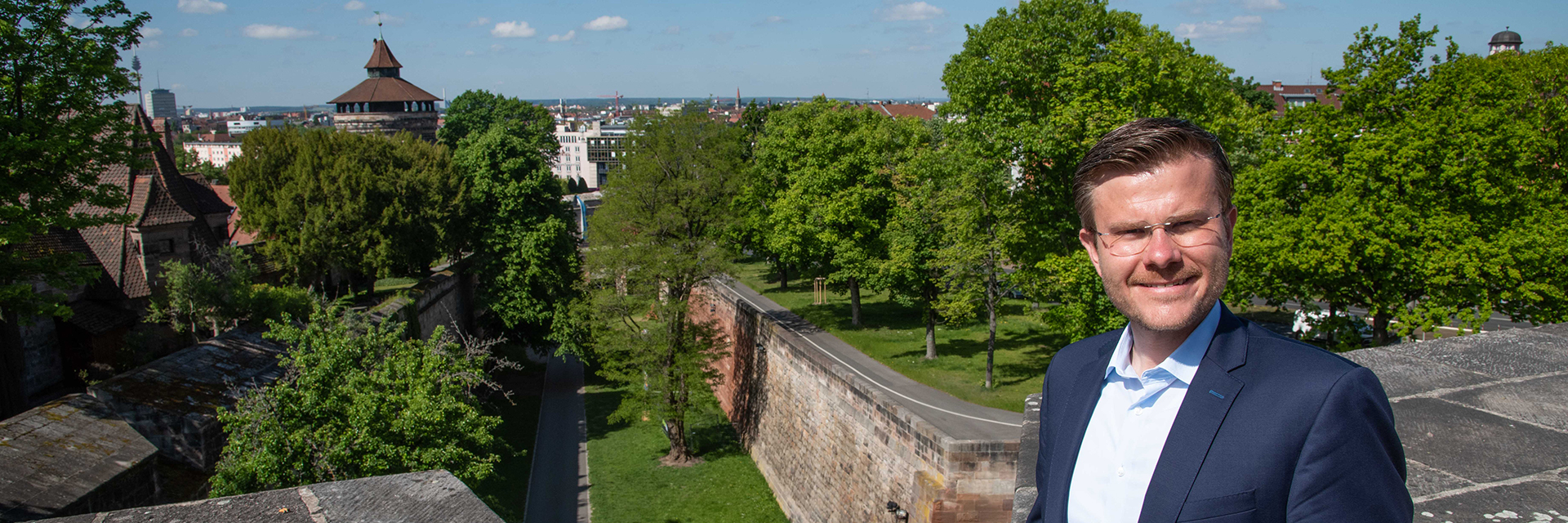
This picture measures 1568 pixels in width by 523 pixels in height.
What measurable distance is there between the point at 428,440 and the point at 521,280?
16.8 metres

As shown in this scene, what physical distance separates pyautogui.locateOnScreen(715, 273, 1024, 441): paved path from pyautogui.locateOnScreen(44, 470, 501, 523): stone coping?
33.2 ft

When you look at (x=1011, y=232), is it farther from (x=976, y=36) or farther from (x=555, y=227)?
(x=555, y=227)

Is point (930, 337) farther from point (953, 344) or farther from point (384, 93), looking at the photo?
point (384, 93)

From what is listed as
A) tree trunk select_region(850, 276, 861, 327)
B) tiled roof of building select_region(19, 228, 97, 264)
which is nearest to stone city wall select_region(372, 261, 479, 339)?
tiled roof of building select_region(19, 228, 97, 264)

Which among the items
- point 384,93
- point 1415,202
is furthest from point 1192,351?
point 384,93

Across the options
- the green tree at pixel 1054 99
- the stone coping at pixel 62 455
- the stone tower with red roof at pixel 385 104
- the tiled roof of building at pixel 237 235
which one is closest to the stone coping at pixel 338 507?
the stone coping at pixel 62 455

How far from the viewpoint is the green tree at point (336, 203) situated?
2344cm

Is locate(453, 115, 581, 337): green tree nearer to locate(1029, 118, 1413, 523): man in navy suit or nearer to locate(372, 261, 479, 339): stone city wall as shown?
locate(372, 261, 479, 339): stone city wall

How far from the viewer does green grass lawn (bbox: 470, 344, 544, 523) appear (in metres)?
18.7

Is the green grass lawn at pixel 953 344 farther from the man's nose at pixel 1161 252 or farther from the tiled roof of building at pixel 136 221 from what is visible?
the man's nose at pixel 1161 252

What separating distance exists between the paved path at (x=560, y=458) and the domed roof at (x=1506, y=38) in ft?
174

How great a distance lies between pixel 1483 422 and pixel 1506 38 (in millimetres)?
60616

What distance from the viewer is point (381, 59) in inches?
1836

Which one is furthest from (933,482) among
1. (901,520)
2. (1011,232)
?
(1011,232)
